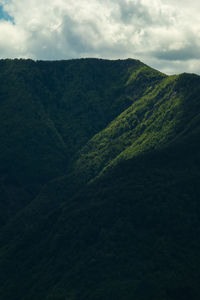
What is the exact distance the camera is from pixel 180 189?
19700 centimetres

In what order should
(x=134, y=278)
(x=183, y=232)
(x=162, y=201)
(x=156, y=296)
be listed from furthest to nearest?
(x=162, y=201) → (x=183, y=232) → (x=134, y=278) → (x=156, y=296)

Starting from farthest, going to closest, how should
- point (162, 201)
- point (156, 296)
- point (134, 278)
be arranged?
point (162, 201), point (134, 278), point (156, 296)

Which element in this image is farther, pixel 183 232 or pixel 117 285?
pixel 183 232

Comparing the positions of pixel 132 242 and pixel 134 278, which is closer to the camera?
pixel 134 278

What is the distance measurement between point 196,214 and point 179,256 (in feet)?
77.1

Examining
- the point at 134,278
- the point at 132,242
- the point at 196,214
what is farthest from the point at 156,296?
the point at 196,214

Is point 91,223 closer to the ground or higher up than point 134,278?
higher up

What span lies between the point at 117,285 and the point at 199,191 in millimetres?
53621

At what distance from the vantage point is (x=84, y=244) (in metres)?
188

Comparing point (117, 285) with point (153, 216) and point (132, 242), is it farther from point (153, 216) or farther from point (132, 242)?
point (153, 216)

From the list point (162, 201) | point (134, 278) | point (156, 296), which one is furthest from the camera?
point (162, 201)

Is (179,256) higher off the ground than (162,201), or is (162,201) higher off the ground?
(162,201)

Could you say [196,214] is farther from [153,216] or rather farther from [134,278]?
[134,278]

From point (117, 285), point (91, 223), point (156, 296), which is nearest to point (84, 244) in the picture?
point (91, 223)
